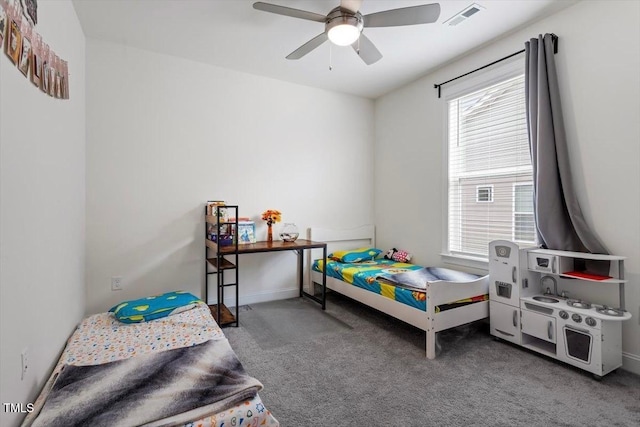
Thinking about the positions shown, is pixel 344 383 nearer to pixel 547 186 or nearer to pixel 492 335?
pixel 492 335

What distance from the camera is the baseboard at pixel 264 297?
11.6 ft

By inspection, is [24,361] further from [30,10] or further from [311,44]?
[311,44]

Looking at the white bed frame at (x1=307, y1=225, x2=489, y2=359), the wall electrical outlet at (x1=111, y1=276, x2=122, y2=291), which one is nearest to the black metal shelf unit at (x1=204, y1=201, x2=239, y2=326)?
the wall electrical outlet at (x1=111, y1=276, x2=122, y2=291)

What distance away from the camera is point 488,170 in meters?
3.15

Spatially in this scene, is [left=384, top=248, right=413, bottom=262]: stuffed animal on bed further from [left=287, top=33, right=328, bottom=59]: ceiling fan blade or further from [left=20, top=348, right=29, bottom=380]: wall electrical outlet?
[left=20, top=348, right=29, bottom=380]: wall electrical outlet

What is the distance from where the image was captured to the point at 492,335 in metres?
2.74

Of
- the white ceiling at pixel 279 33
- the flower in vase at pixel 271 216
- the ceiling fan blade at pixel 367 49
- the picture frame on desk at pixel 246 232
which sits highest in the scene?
the white ceiling at pixel 279 33

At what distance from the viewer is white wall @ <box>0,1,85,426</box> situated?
1.24m

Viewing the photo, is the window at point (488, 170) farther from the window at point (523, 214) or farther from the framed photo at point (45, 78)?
the framed photo at point (45, 78)

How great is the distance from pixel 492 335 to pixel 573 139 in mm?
1736

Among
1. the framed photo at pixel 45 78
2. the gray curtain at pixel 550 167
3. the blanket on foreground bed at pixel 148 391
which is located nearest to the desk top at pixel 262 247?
the blanket on foreground bed at pixel 148 391

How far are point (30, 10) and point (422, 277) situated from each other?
3153 mm

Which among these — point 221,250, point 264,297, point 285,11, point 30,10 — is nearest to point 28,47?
point 30,10

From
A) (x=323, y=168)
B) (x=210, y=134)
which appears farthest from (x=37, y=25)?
(x=323, y=168)
